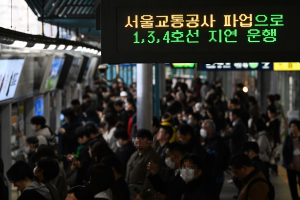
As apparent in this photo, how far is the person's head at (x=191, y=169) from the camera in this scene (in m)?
4.57

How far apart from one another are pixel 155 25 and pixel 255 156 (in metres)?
2.72

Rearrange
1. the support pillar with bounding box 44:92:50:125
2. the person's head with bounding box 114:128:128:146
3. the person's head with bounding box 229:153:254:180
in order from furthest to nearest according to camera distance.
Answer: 1. the support pillar with bounding box 44:92:50:125
2. the person's head with bounding box 114:128:128:146
3. the person's head with bounding box 229:153:254:180

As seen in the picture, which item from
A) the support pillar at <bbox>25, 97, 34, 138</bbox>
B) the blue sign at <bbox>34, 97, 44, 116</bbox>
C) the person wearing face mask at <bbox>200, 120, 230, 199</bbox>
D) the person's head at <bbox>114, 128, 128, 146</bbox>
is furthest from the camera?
the blue sign at <bbox>34, 97, 44, 116</bbox>

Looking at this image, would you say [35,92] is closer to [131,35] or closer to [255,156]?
[255,156]

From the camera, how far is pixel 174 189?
5.15 m

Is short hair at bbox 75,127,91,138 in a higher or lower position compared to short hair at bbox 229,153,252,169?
higher

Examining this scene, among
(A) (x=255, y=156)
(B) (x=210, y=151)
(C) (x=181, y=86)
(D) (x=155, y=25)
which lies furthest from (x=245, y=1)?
(C) (x=181, y=86)

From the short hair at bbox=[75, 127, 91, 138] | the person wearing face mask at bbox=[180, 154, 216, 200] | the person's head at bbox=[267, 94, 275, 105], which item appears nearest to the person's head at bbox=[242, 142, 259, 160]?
the person wearing face mask at bbox=[180, 154, 216, 200]

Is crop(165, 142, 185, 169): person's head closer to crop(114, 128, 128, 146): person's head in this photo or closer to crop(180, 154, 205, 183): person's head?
crop(180, 154, 205, 183): person's head

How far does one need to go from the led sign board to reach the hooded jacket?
131cm

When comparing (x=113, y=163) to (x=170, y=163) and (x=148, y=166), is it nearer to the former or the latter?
(x=148, y=166)

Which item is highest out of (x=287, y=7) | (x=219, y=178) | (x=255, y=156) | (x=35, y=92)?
(x=287, y=7)

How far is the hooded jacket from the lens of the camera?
445 centimetres

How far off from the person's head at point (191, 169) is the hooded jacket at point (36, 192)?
4.08 feet
